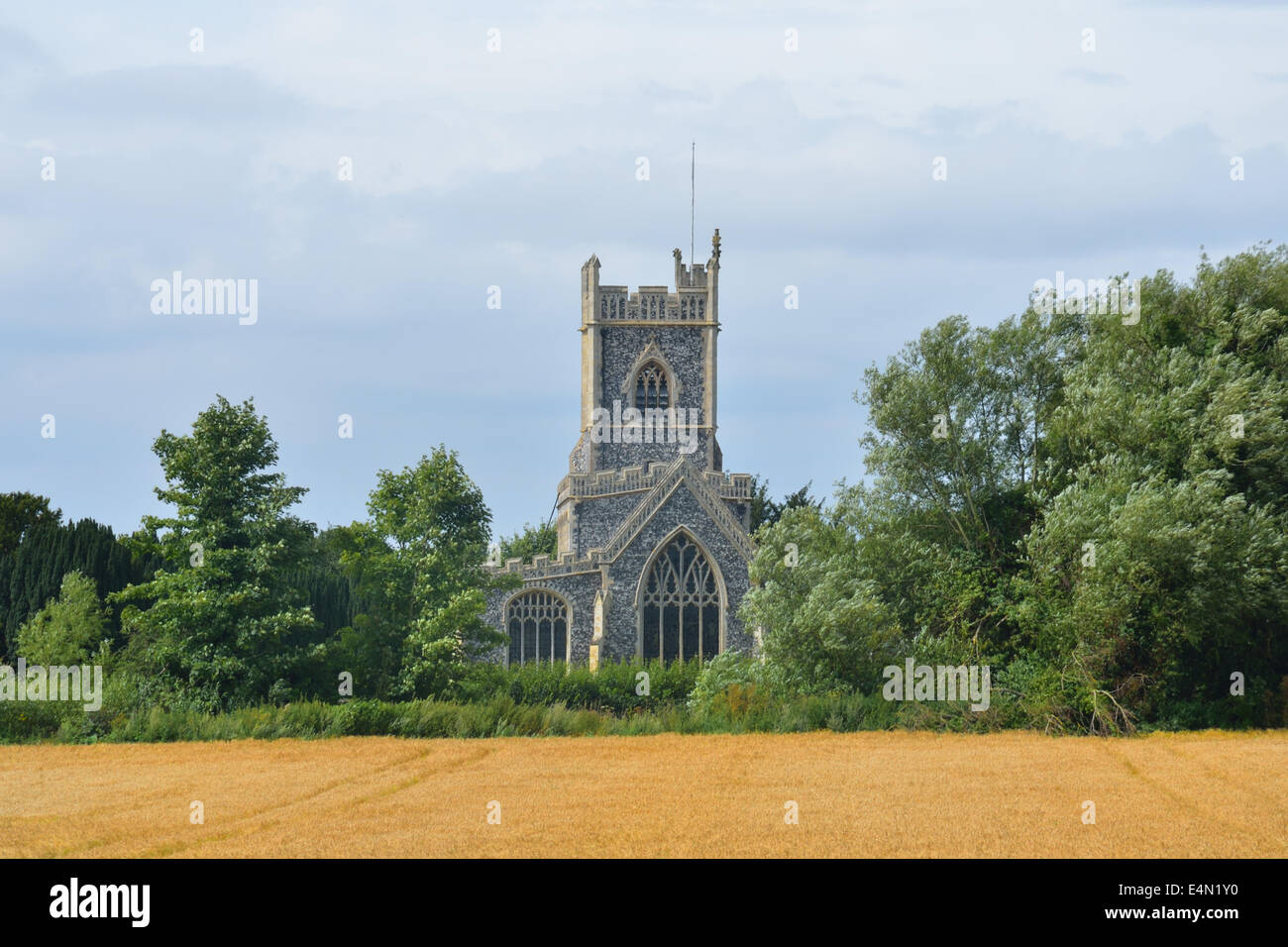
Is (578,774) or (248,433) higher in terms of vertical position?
(248,433)

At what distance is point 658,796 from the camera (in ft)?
61.0

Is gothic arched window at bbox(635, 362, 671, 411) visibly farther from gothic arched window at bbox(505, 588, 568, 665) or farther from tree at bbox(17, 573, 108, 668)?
tree at bbox(17, 573, 108, 668)

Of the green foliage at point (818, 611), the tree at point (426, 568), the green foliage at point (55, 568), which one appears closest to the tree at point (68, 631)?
the green foliage at point (55, 568)

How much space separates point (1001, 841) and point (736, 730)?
45.7 ft

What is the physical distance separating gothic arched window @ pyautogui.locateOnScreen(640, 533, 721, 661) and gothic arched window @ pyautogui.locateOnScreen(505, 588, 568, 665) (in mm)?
2636

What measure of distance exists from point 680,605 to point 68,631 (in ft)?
61.5

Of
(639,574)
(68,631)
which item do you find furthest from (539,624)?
(68,631)

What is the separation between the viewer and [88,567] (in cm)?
4466

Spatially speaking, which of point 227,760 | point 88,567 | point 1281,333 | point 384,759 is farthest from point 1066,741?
point 88,567

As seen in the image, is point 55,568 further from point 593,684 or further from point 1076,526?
point 1076,526

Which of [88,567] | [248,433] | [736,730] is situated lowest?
[736,730]
